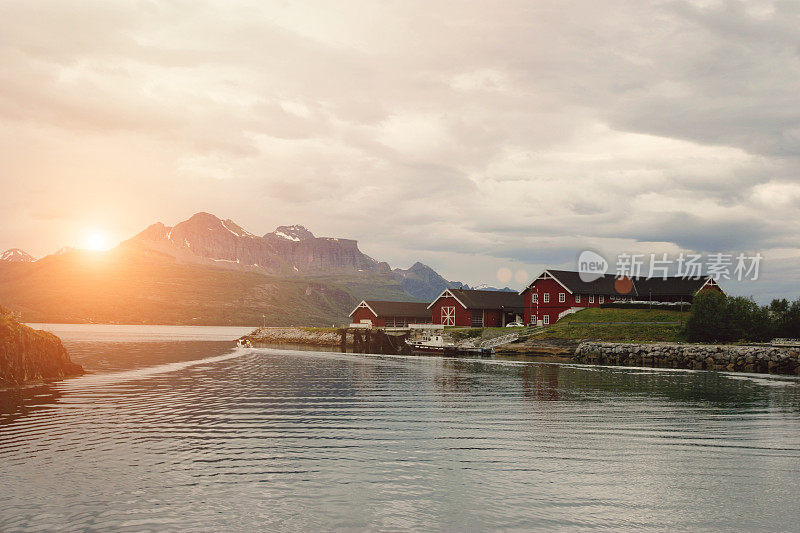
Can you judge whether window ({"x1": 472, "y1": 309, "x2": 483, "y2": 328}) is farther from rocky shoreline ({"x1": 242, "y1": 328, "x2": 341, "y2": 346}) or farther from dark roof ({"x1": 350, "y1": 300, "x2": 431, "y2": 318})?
rocky shoreline ({"x1": 242, "y1": 328, "x2": 341, "y2": 346})

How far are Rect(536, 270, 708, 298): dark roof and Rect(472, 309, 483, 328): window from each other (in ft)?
54.9

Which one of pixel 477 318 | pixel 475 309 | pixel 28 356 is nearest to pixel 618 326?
pixel 475 309

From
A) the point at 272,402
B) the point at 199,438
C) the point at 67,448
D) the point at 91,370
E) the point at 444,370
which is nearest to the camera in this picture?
the point at 67,448

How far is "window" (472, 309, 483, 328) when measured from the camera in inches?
4668

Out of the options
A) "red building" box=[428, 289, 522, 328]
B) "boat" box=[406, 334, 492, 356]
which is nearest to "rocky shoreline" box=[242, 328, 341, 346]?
"red building" box=[428, 289, 522, 328]

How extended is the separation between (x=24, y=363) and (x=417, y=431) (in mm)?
29667

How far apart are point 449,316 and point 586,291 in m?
28.1

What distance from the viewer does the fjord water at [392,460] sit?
1451 centimetres

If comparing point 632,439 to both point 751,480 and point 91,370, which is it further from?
point 91,370

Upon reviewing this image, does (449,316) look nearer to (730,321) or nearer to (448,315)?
(448,315)

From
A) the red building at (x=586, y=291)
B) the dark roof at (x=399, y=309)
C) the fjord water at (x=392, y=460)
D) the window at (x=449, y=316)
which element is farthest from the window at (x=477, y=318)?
the fjord water at (x=392, y=460)

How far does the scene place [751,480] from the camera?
59.5 ft

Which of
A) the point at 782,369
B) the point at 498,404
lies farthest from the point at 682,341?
the point at 498,404

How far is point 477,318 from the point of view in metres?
119
